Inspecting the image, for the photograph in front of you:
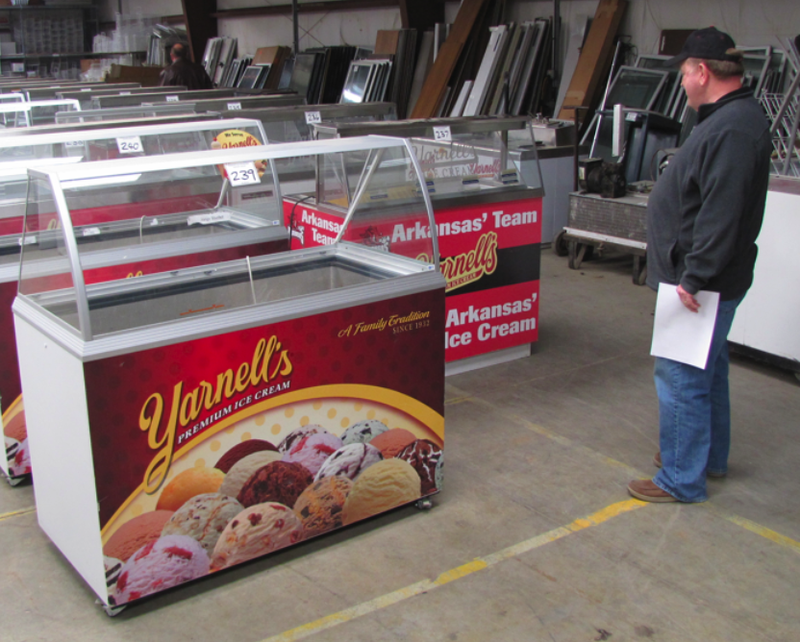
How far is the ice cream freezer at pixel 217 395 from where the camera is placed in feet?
7.92

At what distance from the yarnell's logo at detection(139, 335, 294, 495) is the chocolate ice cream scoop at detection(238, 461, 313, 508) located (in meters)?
0.26

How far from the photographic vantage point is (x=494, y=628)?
2486 mm

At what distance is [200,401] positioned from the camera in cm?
254

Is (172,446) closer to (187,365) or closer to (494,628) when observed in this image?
(187,365)

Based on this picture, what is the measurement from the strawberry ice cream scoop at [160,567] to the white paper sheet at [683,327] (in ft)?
6.03

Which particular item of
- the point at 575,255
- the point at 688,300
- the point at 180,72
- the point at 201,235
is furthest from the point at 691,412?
the point at 180,72

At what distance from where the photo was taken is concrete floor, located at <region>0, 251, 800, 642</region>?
2498 mm

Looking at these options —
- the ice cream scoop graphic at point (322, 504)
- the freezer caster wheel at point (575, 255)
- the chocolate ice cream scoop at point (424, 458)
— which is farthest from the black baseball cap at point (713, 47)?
the freezer caster wheel at point (575, 255)

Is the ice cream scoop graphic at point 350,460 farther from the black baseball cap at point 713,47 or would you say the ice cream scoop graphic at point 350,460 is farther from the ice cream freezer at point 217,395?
the black baseball cap at point 713,47

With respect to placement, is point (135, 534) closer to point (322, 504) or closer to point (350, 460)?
point (322, 504)

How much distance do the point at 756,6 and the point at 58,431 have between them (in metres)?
7.11

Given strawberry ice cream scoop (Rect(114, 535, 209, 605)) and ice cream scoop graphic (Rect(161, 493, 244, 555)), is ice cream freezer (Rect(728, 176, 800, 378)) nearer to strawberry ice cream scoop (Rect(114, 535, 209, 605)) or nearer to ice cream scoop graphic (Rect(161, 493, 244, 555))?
ice cream scoop graphic (Rect(161, 493, 244, 555))

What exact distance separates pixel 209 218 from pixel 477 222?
147 cm

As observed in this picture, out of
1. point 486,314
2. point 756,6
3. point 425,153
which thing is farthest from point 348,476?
point 756,6
